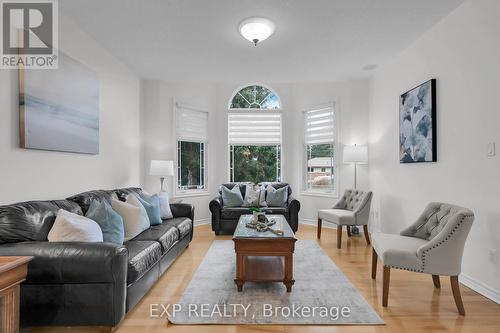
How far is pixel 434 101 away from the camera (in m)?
3.24

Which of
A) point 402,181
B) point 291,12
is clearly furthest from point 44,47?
point 402,181

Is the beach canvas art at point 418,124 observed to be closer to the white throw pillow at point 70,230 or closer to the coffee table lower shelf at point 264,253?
the coffee table lower shelf at point 264,253

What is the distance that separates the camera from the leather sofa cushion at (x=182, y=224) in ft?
11.5

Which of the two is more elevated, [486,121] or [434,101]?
[434,101]

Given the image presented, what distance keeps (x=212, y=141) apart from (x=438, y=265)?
440cm

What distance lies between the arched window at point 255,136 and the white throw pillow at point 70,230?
3809mm

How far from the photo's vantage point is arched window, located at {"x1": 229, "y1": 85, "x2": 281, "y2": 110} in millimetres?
5902

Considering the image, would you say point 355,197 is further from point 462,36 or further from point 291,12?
point 291,12

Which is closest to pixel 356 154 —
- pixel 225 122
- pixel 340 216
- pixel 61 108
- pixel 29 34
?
pixel 340 216

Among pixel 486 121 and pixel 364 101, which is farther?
pixel 364 101

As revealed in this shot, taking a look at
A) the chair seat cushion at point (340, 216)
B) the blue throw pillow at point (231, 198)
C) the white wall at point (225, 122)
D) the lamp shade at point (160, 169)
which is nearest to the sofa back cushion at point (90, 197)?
the lamp shade at point (160, 169)

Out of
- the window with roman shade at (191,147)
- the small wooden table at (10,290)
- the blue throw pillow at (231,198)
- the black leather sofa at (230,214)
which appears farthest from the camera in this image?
the window with roman shade at (191,147)

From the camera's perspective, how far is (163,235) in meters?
2.97

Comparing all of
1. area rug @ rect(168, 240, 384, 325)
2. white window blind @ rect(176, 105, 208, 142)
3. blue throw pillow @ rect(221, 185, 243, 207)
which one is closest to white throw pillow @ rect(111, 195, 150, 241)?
area rug @ rect(168, 240, 384, 325)
